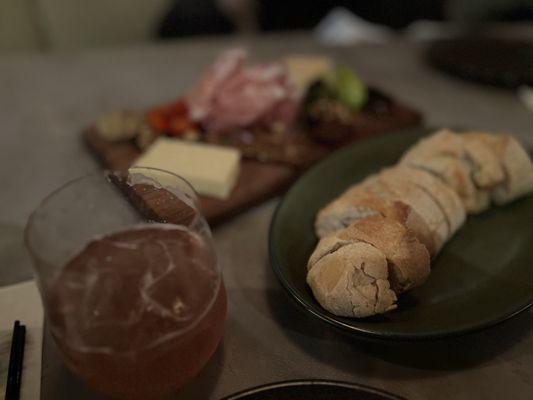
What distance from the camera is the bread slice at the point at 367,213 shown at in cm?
106

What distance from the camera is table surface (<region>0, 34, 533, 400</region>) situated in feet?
3.13

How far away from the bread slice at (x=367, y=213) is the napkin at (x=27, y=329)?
2.04ft

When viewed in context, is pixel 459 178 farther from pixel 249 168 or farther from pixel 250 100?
pixel 250 100

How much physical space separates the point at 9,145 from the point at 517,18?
286 centimetres

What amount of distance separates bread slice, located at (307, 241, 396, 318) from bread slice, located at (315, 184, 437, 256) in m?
0.14

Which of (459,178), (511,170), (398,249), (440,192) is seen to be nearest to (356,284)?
(398,249)

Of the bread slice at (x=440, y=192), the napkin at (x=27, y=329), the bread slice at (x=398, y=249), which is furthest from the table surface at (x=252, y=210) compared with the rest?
the bread slice at (x=440, y=192)

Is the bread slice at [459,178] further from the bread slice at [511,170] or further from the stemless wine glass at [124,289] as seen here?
the stemless wine glass at [124,289]

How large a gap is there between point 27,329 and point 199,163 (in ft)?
2.03

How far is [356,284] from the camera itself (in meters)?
0.92

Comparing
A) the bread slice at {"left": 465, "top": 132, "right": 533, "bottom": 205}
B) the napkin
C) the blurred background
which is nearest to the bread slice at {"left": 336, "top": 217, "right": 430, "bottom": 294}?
the bread slice at {"left": 465, "top": 132, "right": 533, "bottom": 205}

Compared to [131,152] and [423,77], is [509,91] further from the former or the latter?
[131,152]

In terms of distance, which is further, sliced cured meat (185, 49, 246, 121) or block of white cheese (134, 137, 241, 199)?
sliced cured meat (185, 49, 246, 121)

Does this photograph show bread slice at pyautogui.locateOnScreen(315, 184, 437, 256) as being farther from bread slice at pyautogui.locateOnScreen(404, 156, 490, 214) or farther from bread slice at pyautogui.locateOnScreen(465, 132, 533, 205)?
bread slice at pyautogui.locateOnScreen(465, 132, 533, 205)
